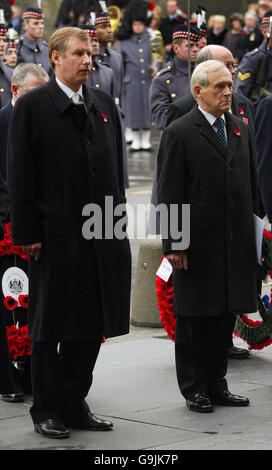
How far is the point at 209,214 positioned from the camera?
22.0ft

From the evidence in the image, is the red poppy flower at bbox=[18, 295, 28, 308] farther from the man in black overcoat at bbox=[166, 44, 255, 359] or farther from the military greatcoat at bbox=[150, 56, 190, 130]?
the military greatcoat at bbox=[150, 56, 190, 130]

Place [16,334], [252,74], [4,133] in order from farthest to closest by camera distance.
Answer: [252,74], [4,133], [16,334]

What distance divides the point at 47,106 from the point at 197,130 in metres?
0.90

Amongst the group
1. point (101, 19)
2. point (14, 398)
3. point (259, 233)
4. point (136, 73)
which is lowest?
point (14, 398)

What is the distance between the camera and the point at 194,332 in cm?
681

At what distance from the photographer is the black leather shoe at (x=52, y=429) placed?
6219 millimetres

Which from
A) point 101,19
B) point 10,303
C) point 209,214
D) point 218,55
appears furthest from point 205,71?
point 101,19

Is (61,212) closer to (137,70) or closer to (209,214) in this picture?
(209,214)

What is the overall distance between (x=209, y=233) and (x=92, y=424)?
3.88 feet

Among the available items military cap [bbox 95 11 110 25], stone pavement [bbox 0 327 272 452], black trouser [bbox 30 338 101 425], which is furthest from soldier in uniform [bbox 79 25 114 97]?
black trouser [bbox 30 338 101 425]

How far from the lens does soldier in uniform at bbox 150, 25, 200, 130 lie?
35.0 feet

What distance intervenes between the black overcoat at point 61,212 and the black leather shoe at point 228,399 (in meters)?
0.85

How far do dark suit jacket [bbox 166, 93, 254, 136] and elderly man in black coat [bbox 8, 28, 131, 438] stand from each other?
150 cm

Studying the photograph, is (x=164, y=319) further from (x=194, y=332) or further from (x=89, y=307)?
(x=89, y=307)
